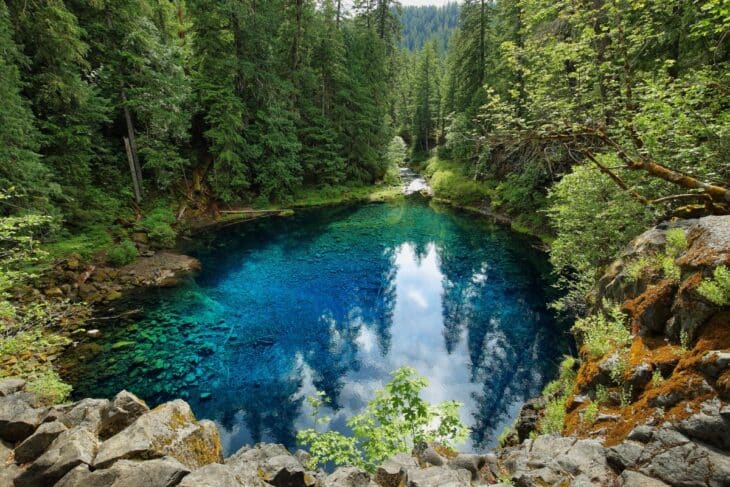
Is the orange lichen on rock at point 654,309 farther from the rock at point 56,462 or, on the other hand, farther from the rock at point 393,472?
the rock at point 56,462

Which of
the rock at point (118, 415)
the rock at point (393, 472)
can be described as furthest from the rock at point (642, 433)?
the rock at point (118, 415)

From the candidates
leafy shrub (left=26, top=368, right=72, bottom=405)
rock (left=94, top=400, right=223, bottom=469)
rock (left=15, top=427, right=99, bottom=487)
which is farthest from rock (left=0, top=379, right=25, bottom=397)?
rock (left=94, top=400, right=223, bottom=469)

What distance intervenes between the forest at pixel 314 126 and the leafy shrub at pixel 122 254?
91 millimetres

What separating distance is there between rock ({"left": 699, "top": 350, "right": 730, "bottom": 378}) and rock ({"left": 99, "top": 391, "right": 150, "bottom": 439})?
24.6 ft

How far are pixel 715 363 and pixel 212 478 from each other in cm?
566

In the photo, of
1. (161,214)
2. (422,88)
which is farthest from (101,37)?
(422,88)

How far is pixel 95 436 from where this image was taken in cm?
479

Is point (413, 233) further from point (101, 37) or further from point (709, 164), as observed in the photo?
point (101, 37)

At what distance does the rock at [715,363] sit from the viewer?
3609mm

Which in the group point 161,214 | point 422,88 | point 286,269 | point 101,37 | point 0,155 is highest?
point 422,88

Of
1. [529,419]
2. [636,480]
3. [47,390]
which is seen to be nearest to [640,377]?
[636,480]

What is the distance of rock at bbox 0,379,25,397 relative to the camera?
20.1 feet

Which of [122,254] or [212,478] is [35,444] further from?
[122,254]

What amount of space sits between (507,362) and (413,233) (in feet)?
47.6
